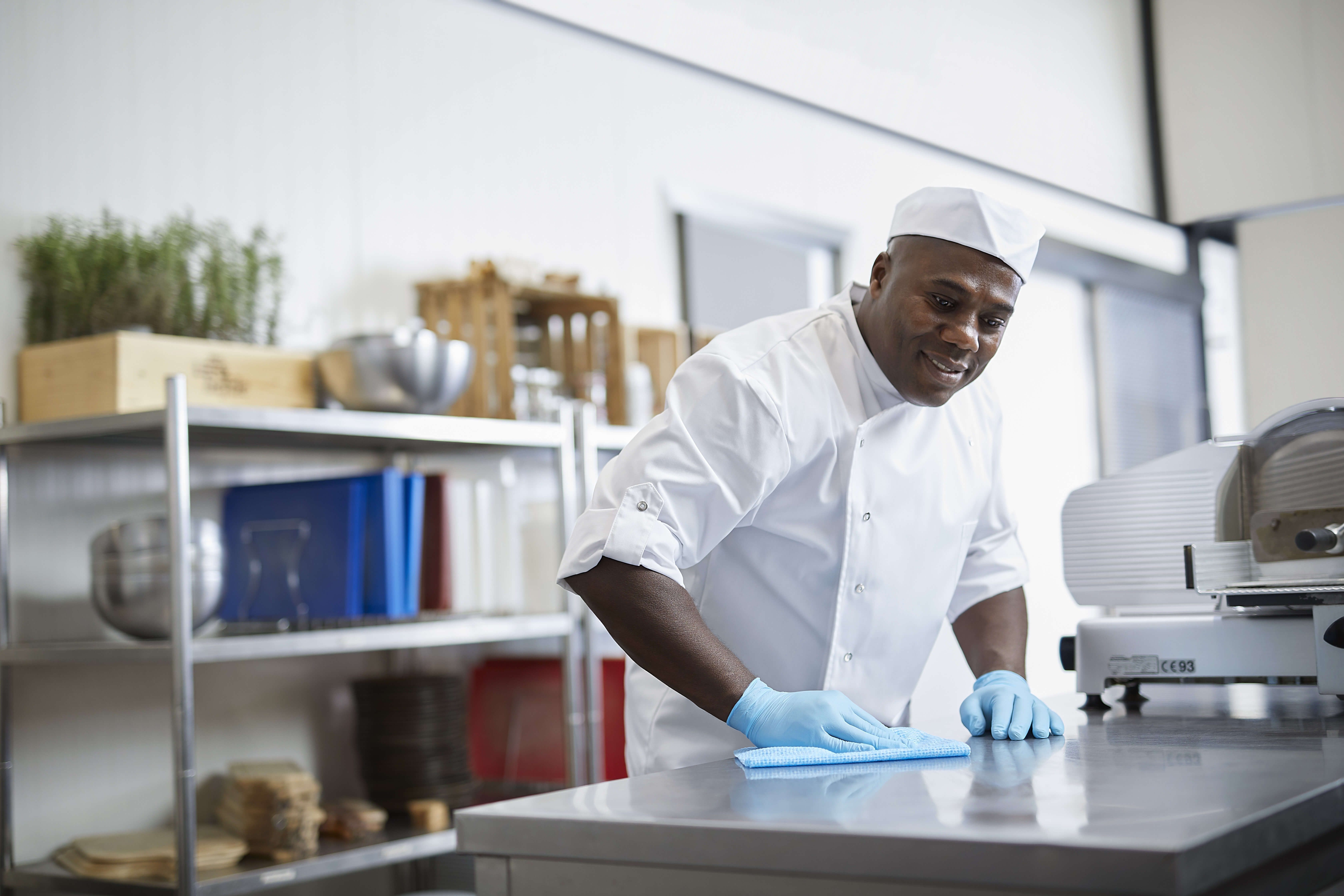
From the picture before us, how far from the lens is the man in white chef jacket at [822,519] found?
1419 mm

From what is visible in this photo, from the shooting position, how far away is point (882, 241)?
4.48 meters

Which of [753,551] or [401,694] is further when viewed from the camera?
[401,694]

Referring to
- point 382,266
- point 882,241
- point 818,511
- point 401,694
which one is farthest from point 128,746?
point 882,241

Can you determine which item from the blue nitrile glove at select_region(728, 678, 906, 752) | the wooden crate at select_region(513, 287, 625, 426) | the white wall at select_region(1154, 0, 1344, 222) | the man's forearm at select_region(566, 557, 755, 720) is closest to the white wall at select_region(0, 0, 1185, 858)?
the wooden crate at select_region(513, 287, 625, 426)

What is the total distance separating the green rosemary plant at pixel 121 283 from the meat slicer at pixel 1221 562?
67.2 inches

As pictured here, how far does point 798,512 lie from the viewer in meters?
1.62

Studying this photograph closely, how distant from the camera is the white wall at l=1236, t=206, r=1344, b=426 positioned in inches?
224

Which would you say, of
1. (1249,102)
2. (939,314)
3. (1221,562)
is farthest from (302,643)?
(1249,102)

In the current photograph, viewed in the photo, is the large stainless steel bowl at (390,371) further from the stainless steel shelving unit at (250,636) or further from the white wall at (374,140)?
the white wall at (374,140)

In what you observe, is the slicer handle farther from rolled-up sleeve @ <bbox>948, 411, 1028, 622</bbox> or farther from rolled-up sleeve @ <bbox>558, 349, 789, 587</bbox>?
rolled-up sleeve @ <bbox>558, 349, 789, 587</bbox>

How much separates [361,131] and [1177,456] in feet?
6.76

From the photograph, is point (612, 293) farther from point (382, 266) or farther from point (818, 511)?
point (818, 511)

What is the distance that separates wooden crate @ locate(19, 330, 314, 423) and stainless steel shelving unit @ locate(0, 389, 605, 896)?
6 cm

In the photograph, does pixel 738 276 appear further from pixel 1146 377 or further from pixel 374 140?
pixel 1146 377
